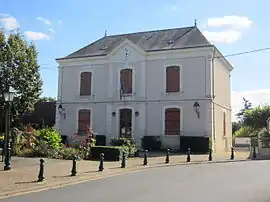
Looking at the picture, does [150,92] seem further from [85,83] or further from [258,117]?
[258,117]

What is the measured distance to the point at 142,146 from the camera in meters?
30.2

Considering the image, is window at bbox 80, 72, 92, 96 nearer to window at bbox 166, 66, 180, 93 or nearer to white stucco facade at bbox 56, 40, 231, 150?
white stucco facade at bbox 56, 40, 231, 150

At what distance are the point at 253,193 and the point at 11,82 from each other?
1012 inches

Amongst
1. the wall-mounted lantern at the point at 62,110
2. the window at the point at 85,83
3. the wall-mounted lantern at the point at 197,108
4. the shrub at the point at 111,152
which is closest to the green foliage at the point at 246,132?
the wall-mounted lantern at the point at 197,108

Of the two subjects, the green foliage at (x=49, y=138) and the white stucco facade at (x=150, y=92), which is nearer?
the green foliage at (x=49, y=138)

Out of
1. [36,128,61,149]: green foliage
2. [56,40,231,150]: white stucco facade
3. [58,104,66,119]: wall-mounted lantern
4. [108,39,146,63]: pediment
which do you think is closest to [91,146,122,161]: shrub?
[36,128,61,149]: green foliage

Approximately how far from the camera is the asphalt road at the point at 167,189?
383 inches

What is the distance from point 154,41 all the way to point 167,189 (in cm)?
2256

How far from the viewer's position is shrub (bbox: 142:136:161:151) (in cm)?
2977

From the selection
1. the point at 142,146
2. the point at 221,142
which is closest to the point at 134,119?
the point at 142,146

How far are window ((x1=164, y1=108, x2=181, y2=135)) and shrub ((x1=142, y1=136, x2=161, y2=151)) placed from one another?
947 mm

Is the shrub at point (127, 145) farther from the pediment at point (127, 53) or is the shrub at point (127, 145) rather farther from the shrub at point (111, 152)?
the pediment at point (127, 53)

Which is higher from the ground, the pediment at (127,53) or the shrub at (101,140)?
the pediment at (127,53)

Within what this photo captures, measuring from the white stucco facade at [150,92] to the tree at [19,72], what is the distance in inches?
92.1
